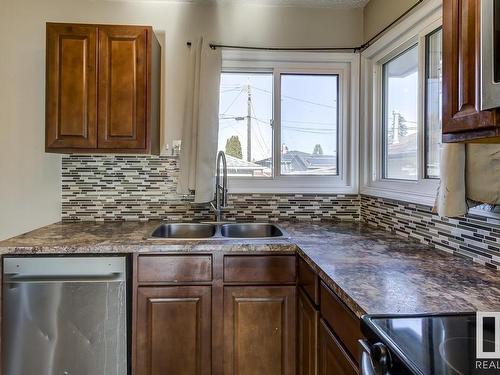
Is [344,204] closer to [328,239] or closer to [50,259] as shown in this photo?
[328,239]

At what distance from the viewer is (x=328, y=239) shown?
1839 millimetres

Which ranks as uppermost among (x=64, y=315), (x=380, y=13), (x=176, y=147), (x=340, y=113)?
(x=380, y=13)

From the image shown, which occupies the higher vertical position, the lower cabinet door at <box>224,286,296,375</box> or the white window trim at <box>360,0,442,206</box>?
the white window trim at <box>360,0,442,206</box>

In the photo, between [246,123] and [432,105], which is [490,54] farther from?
[246,123]

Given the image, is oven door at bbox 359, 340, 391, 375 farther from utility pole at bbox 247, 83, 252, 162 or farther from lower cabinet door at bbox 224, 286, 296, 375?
utility pole at bbox 247, 83, 252, 162

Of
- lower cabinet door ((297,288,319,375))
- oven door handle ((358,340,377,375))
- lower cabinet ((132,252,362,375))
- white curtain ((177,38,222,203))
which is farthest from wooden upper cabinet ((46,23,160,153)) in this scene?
oven door handle ((358,340,377,375))

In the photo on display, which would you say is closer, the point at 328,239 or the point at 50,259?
the point at 50,259

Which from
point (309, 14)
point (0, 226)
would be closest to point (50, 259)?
point (0, 226)

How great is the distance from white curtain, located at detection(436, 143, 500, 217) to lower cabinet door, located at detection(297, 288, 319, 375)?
678mm

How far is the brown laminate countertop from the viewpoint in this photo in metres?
0.99

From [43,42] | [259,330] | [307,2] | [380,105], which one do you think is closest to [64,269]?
[259,330]

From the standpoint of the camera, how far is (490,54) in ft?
2.76

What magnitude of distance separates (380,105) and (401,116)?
25 cm

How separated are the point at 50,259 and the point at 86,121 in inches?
33.0
